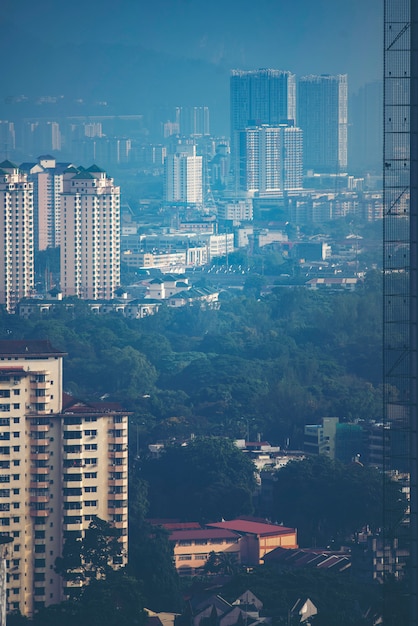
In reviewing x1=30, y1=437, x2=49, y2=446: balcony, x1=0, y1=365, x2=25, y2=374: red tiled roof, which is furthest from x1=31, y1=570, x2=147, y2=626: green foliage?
x1=0, y1=365, x2=25, y2=374: red tiled roof

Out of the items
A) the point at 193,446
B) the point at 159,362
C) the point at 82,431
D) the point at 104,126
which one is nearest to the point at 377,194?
the point at 159,362

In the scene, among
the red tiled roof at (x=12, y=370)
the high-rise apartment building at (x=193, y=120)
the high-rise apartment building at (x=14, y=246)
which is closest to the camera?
the red tiled roof at (x=12, y=370)

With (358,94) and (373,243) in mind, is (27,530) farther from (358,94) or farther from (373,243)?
(358,94)

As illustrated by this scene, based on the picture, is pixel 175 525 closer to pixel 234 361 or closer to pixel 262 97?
pixel 234 361

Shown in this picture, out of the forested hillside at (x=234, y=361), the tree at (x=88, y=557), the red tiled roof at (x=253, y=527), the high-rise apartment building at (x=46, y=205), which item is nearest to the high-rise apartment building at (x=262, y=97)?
the high-rise apartment building at (x=46, y=205)

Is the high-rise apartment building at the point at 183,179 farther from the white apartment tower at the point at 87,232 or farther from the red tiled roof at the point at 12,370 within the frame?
the red tiled roof at the point at 12,370

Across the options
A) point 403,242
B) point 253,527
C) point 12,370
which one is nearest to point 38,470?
point 12,370
